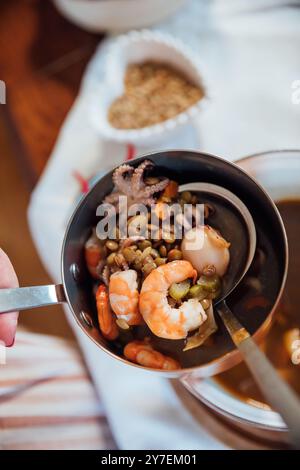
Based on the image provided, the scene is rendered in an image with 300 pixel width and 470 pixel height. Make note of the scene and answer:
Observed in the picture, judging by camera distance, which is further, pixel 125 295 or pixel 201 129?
pixel 201 129

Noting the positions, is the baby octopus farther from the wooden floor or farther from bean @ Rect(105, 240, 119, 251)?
the wooden floor

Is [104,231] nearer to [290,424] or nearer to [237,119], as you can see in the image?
[290,424]

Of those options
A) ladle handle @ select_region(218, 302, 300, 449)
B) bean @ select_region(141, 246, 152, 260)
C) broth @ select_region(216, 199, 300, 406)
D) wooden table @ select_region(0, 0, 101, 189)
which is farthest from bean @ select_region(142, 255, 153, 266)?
wooden table @ select_region(0, 0, 101, 189)

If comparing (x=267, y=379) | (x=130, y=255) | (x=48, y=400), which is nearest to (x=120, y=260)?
(x=130, y=255)

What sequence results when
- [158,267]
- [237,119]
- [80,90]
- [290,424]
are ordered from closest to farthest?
[290,424]
[158,267]
[237,119]
[80,90]

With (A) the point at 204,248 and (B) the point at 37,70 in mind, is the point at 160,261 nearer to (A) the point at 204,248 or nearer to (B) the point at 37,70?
(A) the point at 204,248

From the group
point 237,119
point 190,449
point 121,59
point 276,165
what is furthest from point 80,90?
point 190,449
